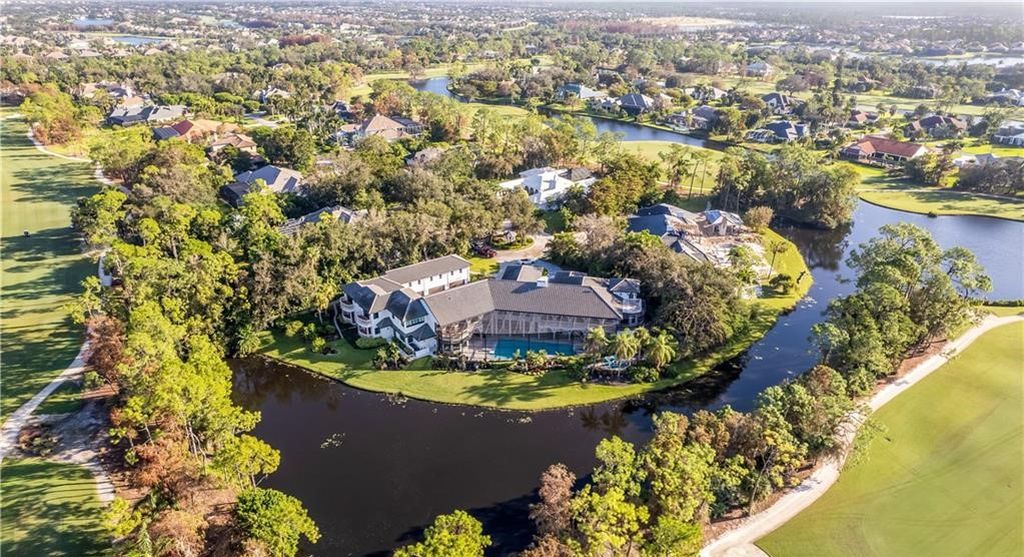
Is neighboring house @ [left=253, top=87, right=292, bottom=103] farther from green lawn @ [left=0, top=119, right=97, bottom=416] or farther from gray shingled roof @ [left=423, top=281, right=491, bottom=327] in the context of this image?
gray shingled roof @ [left=423, top=281, right=491, bottom=327]

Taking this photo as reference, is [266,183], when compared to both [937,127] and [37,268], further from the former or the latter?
[937,127]

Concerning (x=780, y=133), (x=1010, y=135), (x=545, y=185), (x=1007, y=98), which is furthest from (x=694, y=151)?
(x=1007, y=98)

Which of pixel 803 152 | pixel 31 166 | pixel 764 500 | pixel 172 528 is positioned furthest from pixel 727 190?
pixel 31 166

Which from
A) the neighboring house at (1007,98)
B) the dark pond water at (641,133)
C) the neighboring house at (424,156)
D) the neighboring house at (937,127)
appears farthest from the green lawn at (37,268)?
the neighboring house at (1007,98)

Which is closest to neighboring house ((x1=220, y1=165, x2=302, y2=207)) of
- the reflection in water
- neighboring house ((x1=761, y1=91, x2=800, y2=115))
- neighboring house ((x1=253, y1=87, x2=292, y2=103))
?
the reflection in water

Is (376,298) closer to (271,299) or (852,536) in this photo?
(271,299)

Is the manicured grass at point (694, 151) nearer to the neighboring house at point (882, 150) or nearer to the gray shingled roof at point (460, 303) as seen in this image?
the neighboring house at point (882, 150)
